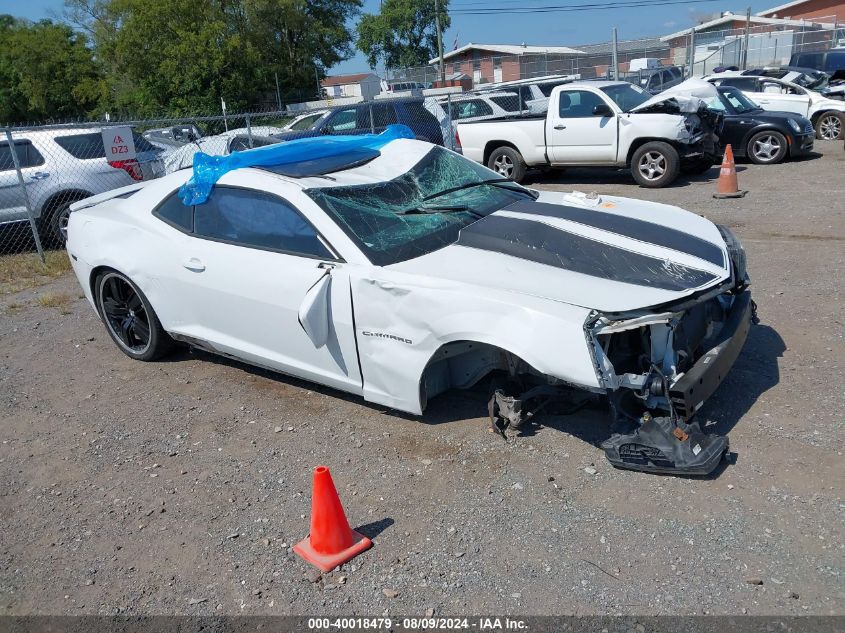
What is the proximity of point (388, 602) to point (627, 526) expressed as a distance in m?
1.15

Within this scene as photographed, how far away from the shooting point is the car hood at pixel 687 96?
1178 cm

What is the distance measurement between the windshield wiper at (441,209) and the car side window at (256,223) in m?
0.64


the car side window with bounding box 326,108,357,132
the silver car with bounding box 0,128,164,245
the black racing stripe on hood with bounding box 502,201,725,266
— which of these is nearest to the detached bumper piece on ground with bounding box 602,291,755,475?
the black racing stripe on hood with bounding box 502,201,725,266

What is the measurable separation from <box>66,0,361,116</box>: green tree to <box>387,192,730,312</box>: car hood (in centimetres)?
4286

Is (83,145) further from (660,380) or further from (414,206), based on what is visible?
(660,380)

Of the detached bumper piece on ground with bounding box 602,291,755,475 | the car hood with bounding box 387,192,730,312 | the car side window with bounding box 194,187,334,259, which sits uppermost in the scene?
the car side window with bounding box 194,187,334,259

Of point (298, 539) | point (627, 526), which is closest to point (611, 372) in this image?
point (627, 526)

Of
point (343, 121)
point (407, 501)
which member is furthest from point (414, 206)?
point (343, 121)

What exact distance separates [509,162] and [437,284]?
31.9ft

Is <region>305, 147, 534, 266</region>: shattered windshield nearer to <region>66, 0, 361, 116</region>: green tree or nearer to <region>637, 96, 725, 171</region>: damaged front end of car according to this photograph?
<region>637, 96, 725, 171</region>: damaged front end of car

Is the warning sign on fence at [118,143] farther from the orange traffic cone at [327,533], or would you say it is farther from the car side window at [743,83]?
the car side window at [743,83]

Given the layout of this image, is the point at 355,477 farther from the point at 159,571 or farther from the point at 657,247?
the point at 657,247

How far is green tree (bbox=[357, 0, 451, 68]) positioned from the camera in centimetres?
7250

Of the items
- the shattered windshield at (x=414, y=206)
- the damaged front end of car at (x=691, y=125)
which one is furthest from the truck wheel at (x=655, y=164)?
the shattered windshield at (x=414, y=206)
